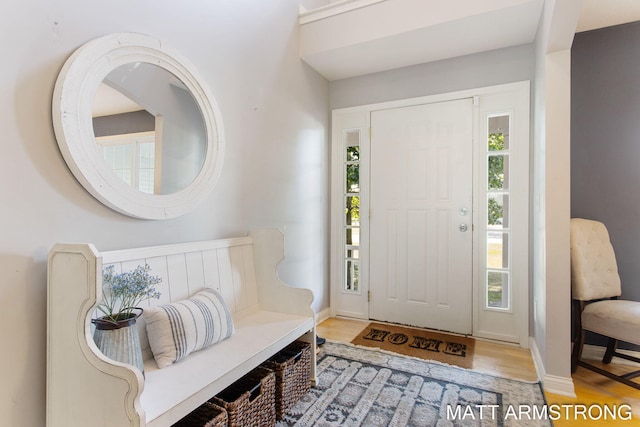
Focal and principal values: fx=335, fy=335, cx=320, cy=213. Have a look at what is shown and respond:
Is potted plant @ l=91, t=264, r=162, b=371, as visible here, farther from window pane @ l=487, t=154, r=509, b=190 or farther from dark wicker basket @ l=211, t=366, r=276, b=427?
window pane @ l=487, t=154, r=509, b=190

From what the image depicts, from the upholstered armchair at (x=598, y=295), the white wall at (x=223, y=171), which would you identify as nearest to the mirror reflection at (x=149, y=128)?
the white wall at (x=223, y=171)

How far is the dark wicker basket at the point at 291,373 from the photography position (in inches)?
64.8

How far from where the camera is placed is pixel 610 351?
2.21m

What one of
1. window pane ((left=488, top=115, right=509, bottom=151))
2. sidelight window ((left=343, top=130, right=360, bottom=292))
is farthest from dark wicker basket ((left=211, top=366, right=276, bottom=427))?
window pane ((left=488, top=115, right=509, bottom=151))

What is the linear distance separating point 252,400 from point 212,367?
0.27 meters

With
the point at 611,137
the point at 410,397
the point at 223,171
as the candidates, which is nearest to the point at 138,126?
the point at 223,171

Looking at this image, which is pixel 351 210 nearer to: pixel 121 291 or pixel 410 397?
pixel 410 397

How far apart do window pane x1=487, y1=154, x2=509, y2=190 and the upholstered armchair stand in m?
0.58

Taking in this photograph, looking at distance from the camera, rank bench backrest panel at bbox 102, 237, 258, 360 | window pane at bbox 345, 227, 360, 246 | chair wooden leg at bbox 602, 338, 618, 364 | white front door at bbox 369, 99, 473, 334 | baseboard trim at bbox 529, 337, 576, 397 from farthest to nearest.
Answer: window pane at bbox 345, 227, 360, 246, white front door at bbox 369, 99, 473, 334, chair wooden leg at bbox 602, 338, 618, 364, baseboard trim at bbox 529, 337, 576, 397, bench backrest panel at bbox 102, 237, 258, 360

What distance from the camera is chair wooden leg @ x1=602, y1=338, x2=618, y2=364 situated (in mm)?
2197

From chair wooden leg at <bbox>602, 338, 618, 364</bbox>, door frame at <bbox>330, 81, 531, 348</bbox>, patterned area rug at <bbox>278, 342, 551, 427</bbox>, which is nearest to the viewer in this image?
patterned area rug at <bbox>278, 342, 551, 427</bbox>

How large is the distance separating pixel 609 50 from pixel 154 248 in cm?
318

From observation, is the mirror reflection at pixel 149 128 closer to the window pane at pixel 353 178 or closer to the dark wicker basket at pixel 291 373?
the dark wicker basket at pixel 291 373

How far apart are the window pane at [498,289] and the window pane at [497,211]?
0.38m
